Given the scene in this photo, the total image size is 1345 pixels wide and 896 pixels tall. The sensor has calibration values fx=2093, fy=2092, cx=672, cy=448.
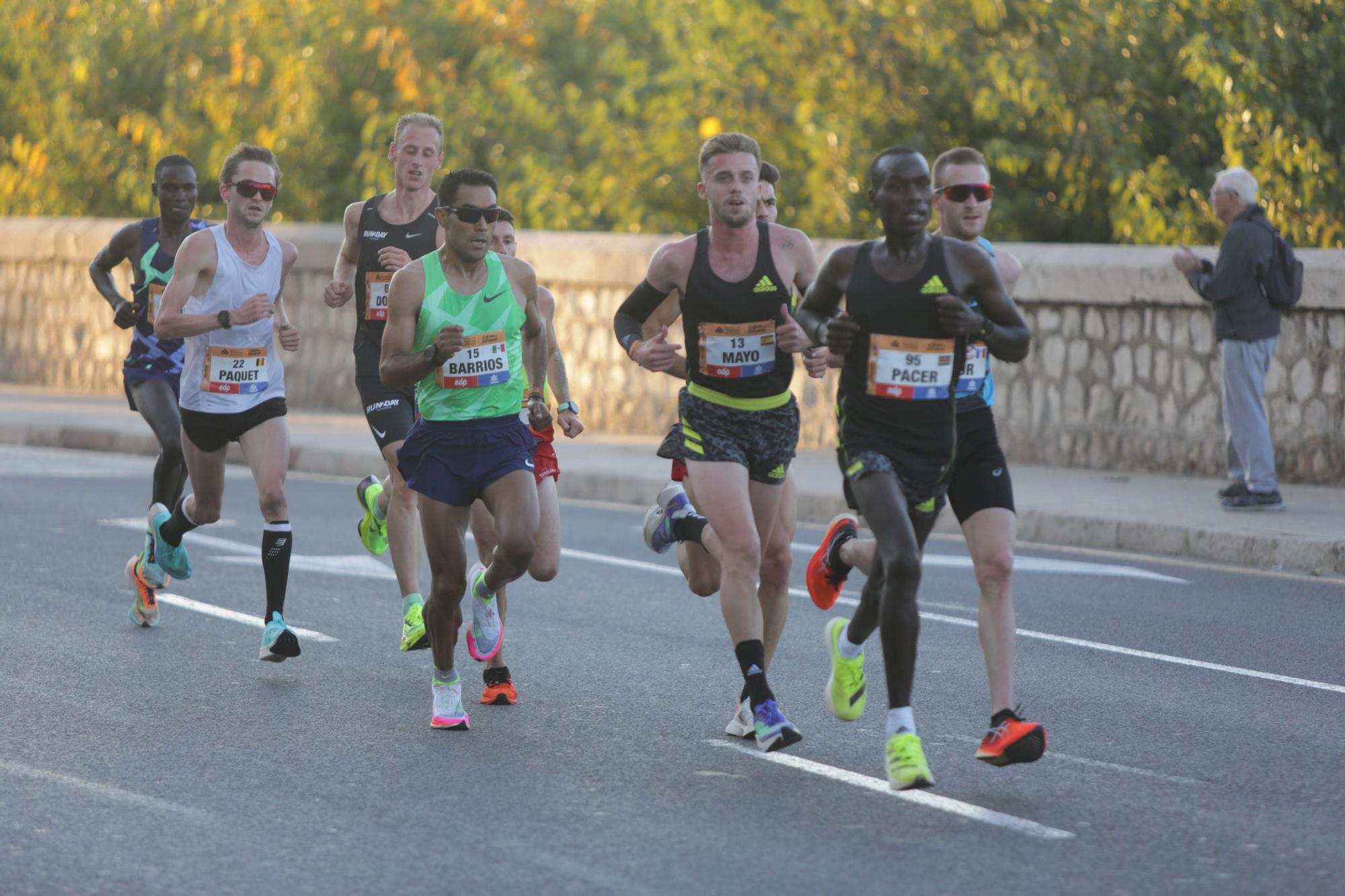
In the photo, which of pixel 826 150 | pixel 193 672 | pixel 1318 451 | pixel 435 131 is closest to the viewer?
pixel 193 672

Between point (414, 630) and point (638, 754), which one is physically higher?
point (414, 630)

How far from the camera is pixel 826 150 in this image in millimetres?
19266

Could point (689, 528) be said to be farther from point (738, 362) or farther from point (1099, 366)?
point (1099, 366)

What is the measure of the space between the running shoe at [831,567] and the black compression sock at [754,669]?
3.36 ft

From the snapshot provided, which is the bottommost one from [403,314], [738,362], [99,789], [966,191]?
[99,789]

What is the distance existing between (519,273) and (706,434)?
40.3 inches

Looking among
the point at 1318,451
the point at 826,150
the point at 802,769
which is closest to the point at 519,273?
the point at 802,769

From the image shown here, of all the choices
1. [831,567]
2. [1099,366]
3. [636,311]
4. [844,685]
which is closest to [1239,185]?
[1099,366]

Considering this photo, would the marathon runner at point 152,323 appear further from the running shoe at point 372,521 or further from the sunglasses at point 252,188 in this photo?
the sunglasses at point 252,188

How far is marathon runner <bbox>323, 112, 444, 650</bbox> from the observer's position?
844cm

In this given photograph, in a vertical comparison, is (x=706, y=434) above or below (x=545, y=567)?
above

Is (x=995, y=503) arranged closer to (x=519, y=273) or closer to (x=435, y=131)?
(x=519, y=273)

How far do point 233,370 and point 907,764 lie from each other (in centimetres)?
356

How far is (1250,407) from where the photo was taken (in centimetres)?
1264
